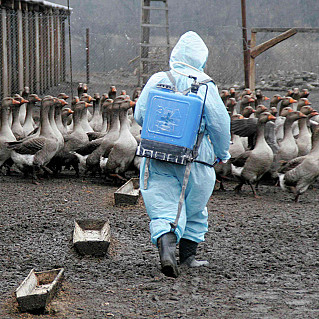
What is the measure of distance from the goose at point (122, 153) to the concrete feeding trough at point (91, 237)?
10.6 feet

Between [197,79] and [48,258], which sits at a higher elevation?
[197,79]

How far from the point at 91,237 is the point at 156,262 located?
90 centimetres

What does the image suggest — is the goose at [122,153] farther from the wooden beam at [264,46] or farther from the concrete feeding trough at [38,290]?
the wooden beam at [264,46]

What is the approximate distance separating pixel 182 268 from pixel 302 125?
6.18 metres

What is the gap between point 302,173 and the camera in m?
8.80

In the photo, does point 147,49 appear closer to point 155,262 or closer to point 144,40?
point 144,40

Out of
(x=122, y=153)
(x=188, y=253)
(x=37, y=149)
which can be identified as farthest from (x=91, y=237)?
(x=37, y=149)

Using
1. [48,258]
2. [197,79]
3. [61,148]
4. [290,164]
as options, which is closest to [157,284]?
[48,258]

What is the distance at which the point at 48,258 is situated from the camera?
5.59 metres

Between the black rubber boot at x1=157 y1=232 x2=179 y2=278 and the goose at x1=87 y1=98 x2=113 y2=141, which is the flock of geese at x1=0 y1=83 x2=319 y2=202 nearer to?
the goose at x1=87 y1=98 x2=113 y2=141

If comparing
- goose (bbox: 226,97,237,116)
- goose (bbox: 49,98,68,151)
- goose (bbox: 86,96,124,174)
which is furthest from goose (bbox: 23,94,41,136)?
goose (bbox: 226,97,237,116)

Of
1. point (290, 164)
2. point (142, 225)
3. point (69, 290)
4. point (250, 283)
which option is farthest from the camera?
point (290, 164)

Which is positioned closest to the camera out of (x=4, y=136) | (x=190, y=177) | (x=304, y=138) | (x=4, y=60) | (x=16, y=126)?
(x=190, y=177)

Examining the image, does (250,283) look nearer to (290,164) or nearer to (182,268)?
(182,268)
